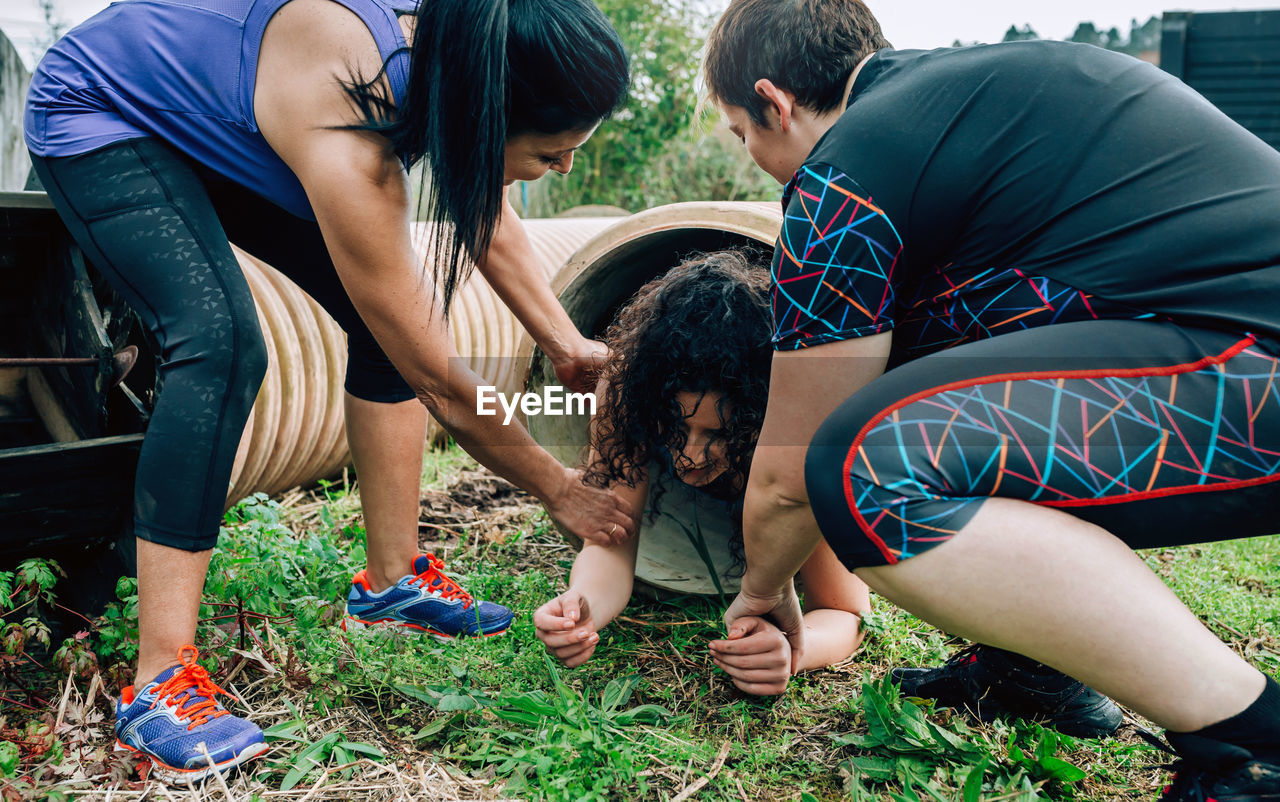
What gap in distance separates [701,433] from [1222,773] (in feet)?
3.43

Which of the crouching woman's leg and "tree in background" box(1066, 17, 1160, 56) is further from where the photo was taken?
"tree in background" box(1066, 17, 1160, 56)

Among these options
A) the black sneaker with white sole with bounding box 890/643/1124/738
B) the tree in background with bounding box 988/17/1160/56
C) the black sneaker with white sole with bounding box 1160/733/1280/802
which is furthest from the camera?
the tree in background with bounding box 988/17/1160/56

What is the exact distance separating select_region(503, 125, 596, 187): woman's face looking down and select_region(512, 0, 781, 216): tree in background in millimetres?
5345

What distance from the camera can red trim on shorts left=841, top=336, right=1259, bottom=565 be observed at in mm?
1230

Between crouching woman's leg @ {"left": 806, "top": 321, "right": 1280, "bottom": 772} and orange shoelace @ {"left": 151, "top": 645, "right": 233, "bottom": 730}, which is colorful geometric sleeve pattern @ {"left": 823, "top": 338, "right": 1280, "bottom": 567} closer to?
crouching woman's leg @ {"left": 806, "top": 321, "right": 1280, "bottom": 772}

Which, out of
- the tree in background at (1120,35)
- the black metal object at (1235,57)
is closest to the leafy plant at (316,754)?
the black metal object at (1235,57)

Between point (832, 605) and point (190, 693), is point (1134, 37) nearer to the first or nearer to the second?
point (832, 605)

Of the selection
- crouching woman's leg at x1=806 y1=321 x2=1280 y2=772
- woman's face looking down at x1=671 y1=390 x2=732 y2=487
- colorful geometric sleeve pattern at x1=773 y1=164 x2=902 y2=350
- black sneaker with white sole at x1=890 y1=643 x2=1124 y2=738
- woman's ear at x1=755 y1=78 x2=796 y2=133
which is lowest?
black sneaker with white sole at x1=890 y1=643 x2=1124 y2=738

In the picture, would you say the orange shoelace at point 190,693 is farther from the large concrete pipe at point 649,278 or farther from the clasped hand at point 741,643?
the large concrete pipe at point 649,278

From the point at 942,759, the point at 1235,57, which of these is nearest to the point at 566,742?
the point at 942,759

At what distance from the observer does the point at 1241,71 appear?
573 cm

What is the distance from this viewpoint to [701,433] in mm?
1919

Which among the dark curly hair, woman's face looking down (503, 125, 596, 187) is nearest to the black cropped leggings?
woman's face looking down (503, 125, 596, 187)

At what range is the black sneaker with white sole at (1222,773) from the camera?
3.77ft
